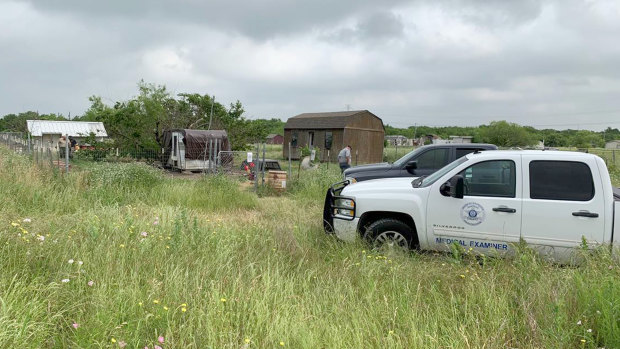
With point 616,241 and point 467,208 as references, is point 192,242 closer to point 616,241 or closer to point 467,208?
point 467,208

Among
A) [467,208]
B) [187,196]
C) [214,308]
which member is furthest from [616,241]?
[187,196]

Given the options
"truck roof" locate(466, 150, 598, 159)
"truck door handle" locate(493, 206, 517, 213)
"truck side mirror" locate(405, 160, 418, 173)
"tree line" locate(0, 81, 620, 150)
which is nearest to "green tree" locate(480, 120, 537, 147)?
"tree line" locate(0, 81, 620, 150)

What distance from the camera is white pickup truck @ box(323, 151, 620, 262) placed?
4.80 m

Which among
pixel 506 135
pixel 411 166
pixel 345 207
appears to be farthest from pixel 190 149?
pixel 506 135

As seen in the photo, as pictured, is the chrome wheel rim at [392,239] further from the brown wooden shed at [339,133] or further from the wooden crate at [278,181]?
the brown wooden shed at [339,133]

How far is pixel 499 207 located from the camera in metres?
5.02

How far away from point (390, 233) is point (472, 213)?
1053mm

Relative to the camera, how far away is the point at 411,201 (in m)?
5.39

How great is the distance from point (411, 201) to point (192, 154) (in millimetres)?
15686

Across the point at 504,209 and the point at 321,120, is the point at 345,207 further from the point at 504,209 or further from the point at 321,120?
the point at 321,120

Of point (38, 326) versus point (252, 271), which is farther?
point (252, 271)

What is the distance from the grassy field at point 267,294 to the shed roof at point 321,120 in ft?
87.5

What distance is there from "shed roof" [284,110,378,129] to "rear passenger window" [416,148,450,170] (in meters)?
21.0

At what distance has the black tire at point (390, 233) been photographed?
541cm
